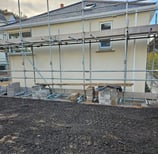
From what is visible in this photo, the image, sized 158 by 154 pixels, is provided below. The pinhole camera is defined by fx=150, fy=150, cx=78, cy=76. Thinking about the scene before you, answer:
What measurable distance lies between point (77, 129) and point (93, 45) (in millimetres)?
4418

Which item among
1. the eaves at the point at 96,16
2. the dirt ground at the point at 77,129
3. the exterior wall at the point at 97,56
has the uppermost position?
the eaves at the point at 96,16

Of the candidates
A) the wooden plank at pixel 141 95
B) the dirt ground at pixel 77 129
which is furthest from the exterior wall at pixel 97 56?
the dirt ground at pixel 77 129

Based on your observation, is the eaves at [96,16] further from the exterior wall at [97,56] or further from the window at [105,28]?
the window at [105,28]

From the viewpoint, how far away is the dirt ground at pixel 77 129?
9.47 feet

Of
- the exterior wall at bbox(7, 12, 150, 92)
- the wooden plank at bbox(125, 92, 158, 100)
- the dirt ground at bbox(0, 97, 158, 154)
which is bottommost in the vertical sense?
the dirt ground at bbox(0, 97, 158, 154)

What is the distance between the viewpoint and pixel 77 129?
3.69m

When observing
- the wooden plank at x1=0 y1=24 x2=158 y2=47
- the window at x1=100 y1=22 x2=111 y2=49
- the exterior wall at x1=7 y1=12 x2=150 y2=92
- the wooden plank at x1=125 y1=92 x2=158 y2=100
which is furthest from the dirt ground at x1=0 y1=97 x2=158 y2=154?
the window at x1=100 y1=22 x2=111 y2=49

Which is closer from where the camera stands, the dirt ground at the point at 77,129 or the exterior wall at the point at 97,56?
the dirt ground at the point at 77,129

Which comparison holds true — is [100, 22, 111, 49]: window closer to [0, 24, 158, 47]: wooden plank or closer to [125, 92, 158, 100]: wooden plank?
[0, 24, 158, 47]: wooden plank

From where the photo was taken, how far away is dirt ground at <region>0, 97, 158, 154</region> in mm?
2887

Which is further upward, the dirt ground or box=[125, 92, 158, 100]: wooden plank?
box=[125, 92, 158, 100]: wooden plank

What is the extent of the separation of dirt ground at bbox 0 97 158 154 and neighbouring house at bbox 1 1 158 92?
158 cm

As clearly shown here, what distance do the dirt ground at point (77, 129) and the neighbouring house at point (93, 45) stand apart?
158 centimetres

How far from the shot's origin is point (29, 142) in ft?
10.3
